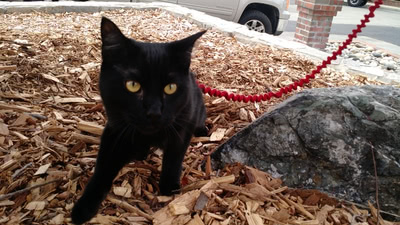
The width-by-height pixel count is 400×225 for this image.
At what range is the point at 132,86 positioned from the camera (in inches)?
62.2

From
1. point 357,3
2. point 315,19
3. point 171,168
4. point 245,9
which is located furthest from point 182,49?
point 357,3

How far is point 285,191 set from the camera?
1.86 metres

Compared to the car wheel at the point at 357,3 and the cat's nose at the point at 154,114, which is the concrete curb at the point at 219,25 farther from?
the car wheel at the point at 357,3

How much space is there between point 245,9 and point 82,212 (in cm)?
618

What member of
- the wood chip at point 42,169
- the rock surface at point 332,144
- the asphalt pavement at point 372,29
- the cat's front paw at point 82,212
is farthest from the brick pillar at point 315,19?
the cat's front paw at point 82,212

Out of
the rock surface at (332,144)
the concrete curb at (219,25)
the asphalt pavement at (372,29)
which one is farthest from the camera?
the asphalt pavement at (372,29)

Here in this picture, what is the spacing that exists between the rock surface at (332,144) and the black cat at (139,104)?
0.38 meters

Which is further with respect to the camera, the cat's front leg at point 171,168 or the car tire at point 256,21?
the car tire at point 256,21

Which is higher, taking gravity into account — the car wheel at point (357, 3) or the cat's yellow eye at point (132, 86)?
the cat's yellow eye at point (132, 86)

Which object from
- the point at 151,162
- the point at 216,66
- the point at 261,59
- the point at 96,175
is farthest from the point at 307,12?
the point at 96,175

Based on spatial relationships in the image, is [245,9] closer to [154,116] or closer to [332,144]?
[332,144]

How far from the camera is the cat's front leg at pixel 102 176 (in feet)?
5.20

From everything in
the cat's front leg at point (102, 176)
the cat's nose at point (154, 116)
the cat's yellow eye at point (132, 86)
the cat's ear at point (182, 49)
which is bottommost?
the cat's front leg at point (102, 176)

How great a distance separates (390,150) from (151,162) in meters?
1.37
